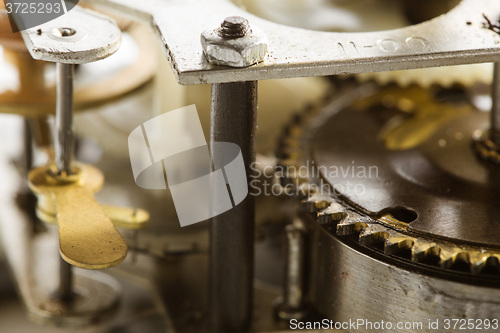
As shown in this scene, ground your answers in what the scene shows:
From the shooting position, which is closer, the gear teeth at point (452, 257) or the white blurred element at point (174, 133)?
the gear teeth at point (452, 257)

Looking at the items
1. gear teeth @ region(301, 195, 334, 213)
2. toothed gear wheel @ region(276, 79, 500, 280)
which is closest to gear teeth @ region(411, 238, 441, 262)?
toothed gear wheel @ region(276, 79, 500, 280)

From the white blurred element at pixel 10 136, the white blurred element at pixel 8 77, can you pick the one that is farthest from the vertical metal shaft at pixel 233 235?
the white blurred element at pixel 10 136

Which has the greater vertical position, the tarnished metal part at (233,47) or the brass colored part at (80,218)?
the tarnished metal part at (233,47)

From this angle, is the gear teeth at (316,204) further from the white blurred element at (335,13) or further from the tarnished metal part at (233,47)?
the white blurred element at (335,13)

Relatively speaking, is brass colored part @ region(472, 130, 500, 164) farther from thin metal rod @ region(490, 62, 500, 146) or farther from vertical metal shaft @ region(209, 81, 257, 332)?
vertical metal shaft @ region(209, 81, 257, 332)

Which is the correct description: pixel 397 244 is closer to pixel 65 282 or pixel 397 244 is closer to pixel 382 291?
pixel 382 291

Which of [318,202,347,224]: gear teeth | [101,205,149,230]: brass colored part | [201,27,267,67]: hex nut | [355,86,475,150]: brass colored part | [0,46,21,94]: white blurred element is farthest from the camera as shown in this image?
[0,46,21,94]: white blurred element
